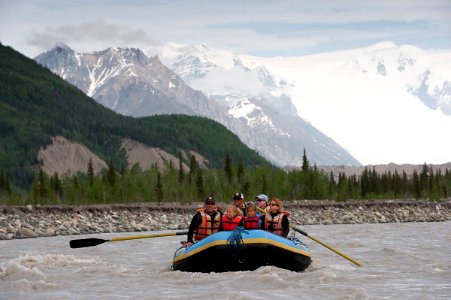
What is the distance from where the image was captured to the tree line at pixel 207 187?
12862cm

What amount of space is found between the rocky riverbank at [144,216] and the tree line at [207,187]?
16.0 meters

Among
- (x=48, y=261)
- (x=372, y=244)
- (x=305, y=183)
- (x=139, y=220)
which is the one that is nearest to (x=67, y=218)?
(x=139, y=220)

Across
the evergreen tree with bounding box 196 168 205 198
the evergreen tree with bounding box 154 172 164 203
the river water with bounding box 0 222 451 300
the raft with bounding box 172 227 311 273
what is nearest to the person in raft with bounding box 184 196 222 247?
the raft with bounding box 172 227 311 273

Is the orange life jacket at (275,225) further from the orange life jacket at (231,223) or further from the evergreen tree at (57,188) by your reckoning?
the evergreen tree at (57,188)

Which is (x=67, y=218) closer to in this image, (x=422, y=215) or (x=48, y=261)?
(x=48, y=261)

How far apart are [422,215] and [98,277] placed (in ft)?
288

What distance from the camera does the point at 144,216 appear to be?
298 feet

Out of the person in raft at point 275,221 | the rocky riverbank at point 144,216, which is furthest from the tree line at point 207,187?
the person in raft at point 275,221

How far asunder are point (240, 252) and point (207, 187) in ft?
340

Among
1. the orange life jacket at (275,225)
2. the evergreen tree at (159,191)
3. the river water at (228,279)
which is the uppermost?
the evergreen tree at (159,191)

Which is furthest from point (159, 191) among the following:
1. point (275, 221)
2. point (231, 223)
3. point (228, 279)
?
point (228, 279)

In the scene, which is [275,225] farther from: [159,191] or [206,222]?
[159,191]

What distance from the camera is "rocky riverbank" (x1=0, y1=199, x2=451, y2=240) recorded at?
72375 millimetres

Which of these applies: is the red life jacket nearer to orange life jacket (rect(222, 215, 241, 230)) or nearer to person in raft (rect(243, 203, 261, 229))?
person in raft (rect(243, 203, 261, 229))
